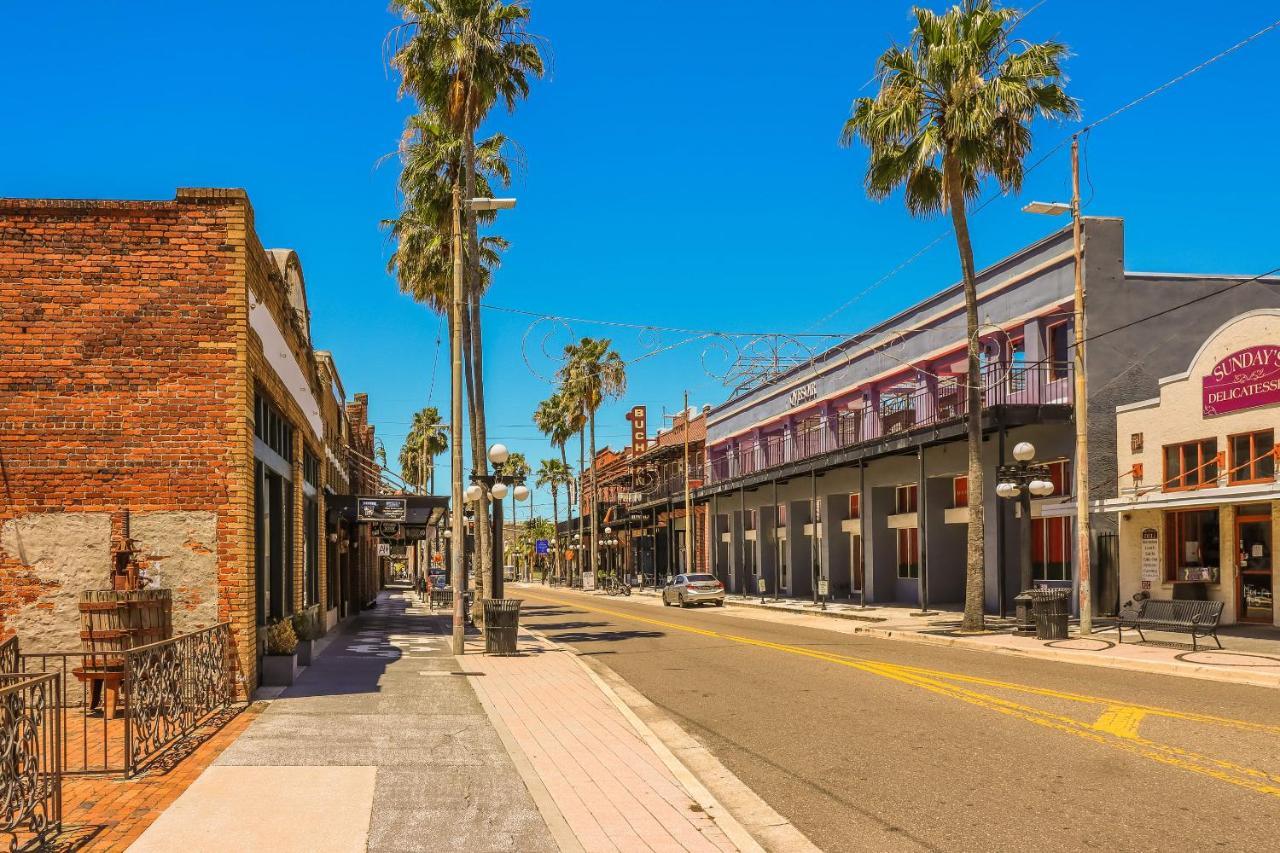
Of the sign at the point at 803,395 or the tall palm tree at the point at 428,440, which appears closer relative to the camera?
the sign at the point at 803,395

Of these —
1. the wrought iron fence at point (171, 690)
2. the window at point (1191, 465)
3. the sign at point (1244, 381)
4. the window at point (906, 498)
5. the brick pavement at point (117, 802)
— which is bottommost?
the brick pavement at point (117, 802)

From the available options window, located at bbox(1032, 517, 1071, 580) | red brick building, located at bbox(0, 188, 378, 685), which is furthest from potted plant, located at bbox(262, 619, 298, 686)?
window, located at bbox(1032, 517, 1071, 580)

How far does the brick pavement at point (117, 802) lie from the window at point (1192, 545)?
21.2 m

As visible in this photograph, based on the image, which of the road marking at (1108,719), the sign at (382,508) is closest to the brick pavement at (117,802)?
the road marking at (1108,719)

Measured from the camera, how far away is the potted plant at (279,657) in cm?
1488

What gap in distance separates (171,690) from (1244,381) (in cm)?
2080

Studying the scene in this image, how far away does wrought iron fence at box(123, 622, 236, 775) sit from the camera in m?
9.34

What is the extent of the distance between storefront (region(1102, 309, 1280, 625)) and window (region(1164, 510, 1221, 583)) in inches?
0.8

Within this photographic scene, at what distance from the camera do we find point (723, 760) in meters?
10.7

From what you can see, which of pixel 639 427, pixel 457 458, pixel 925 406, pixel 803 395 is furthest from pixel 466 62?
pixel 639 427

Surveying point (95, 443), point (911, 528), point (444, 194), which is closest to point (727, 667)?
point (95, 443)

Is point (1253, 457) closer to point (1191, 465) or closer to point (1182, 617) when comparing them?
point (1191, 465)

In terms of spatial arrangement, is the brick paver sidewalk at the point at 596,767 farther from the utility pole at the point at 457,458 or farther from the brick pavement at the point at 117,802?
the utility pole at the point at 457,458

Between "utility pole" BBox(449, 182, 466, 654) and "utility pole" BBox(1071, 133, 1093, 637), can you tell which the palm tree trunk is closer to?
"utility pole" BBox(1071, 133, 1093, 637)
